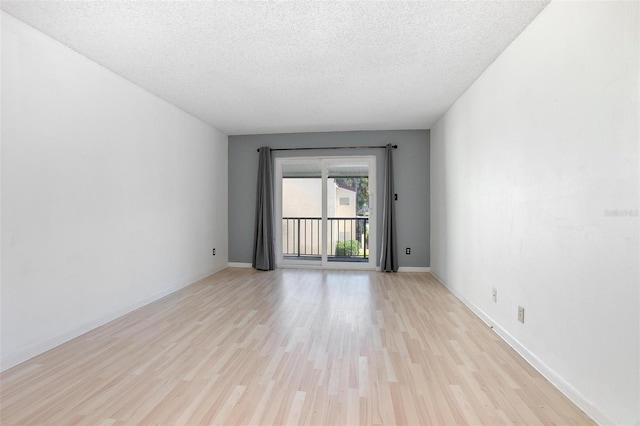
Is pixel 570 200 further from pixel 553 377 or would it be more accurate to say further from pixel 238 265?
pixel 238 265

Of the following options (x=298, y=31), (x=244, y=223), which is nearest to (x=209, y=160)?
(x=244, y=223)

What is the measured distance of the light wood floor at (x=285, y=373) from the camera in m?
1.66

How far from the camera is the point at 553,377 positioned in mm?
1949

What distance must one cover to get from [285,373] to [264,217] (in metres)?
3.65

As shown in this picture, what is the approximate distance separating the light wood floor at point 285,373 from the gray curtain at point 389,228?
187cm

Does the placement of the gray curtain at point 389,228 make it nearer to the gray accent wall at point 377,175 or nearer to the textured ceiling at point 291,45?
the gray accent wall at point 377,175

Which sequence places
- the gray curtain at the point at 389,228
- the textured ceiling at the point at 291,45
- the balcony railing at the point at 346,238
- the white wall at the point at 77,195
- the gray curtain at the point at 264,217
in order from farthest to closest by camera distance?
the balcony railing at the point at 346,238
the gray curtain at the point at 264,217
the gray curtain at the point at 389,228
the white wall at the point at 77,195
the textured ceiling at the point at 291,45

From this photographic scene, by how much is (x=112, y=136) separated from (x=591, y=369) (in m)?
4.00

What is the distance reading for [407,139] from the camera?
5.40 meters

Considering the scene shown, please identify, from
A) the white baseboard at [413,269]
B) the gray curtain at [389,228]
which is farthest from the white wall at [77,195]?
the white baseboard at [413,269]

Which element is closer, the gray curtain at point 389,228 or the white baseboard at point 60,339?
the white baseboard at point 60,339

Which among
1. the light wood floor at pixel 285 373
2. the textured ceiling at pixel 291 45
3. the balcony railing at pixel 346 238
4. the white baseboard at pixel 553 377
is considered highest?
the textured ceiling at pixel 291 45

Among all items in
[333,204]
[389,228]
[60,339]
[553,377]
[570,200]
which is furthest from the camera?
[333,204]

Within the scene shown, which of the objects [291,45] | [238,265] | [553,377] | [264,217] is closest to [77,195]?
[291,45]
